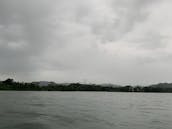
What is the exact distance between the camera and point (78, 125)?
2962 centimetres

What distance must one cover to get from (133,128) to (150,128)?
223 cm

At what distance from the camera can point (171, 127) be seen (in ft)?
101

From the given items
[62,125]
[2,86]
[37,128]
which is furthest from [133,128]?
[2,86]

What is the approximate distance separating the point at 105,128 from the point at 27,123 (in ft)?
29.1

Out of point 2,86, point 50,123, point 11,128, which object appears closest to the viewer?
point 11,128

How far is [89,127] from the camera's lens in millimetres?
28578

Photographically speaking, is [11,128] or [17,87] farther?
[17,87]

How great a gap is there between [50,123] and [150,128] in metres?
11.8

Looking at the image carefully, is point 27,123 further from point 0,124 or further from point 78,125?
point 78,125

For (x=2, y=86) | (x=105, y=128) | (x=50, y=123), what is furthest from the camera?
(x=2, y=86)

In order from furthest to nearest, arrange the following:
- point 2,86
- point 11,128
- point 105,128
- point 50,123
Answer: point 2,86 → point 50,123 → point 105,128 → point 11,128

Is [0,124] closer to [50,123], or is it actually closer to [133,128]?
[50,123]

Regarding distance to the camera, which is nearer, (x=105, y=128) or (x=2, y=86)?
(x=105, y=128)

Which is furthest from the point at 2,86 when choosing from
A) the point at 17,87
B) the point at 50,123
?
the point at 50,123
